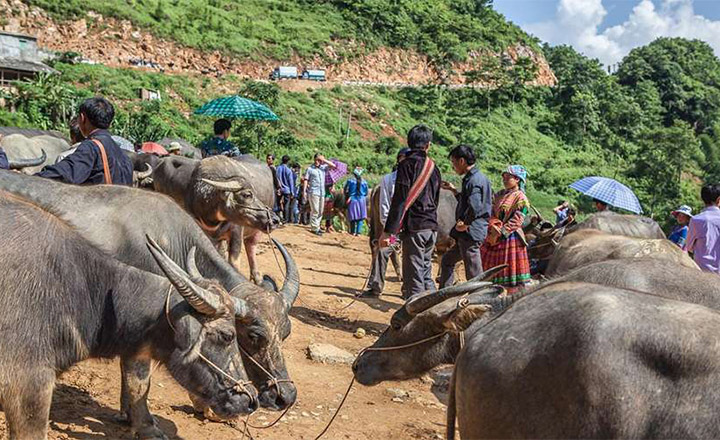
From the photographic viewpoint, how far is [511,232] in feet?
22.3

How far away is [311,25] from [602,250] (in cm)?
6339

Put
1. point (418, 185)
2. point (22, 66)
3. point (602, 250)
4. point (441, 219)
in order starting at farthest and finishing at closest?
point (22, 66) → point (441, 219) → point (418, 185) → point (602, 250)

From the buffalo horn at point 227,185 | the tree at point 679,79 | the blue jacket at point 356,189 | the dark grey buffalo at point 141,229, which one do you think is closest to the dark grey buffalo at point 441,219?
the buffalo horn at point 227,185

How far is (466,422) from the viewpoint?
293 cm

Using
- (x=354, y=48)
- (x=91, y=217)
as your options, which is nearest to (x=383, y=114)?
(x=354, y=48)

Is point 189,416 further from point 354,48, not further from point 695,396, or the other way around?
point 354,48

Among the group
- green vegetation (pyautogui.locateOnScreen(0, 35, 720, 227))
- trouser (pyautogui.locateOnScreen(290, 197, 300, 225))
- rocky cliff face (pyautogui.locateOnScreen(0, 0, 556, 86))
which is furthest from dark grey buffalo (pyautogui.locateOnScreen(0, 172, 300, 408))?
rocky cliff face (pyautogui.locateOnScreen(0, 0, 556, 86))

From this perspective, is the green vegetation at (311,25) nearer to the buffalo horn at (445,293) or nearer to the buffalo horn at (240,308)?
the buffalo horn at (240,308)

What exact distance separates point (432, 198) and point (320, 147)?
39.0 metres

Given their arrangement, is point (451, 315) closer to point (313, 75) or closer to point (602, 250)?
point (602, 250)

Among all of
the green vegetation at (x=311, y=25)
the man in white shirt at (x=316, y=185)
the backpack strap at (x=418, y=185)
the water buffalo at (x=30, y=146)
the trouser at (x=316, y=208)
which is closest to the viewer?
the backpack strap at (x=418, y=185)

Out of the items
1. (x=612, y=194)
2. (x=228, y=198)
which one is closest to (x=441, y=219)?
(x=612, y=194)

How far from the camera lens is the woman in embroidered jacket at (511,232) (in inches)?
268

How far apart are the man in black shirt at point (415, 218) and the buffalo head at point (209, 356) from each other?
342cm
